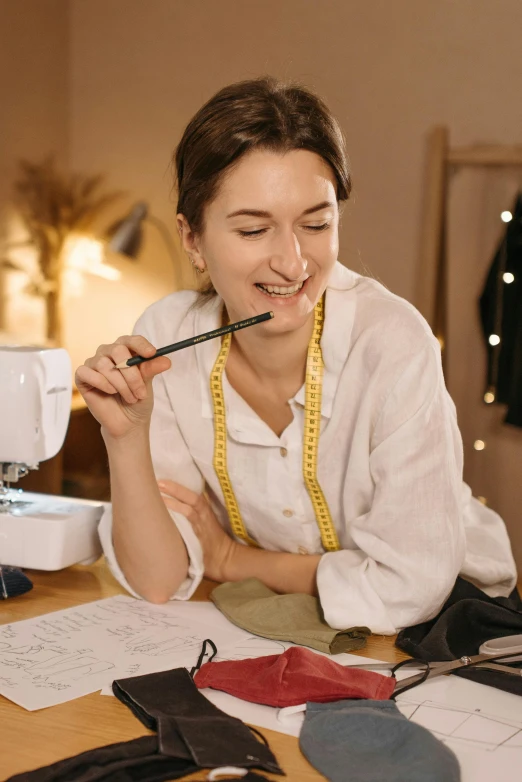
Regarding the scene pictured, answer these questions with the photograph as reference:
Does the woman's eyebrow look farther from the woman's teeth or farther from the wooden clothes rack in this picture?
the wooden clothes rack

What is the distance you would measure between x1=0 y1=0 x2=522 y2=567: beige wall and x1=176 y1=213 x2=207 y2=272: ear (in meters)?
2.04

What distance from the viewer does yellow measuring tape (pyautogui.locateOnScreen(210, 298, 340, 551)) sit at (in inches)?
62.5

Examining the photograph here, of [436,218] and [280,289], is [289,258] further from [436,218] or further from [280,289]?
[436,218]

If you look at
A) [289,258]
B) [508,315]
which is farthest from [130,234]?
[289,258]

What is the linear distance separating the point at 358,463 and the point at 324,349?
0.66ft

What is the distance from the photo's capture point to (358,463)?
5.02ft

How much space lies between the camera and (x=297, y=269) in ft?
4.70

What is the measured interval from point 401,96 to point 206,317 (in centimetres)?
266

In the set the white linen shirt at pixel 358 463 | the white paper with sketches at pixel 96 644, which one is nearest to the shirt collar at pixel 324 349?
the white linen shirt at pixel 358 463

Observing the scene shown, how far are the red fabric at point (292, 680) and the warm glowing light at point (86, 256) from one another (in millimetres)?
3631

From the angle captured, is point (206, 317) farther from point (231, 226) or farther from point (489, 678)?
point (489, 678)

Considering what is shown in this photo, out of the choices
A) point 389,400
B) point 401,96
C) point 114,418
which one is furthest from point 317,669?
point 401,96

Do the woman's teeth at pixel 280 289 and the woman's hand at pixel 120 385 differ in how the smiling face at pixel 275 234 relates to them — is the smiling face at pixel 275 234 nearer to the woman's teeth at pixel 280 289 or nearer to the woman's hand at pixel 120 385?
the woman's teeth at pixel 280 289

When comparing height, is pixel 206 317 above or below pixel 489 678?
above
